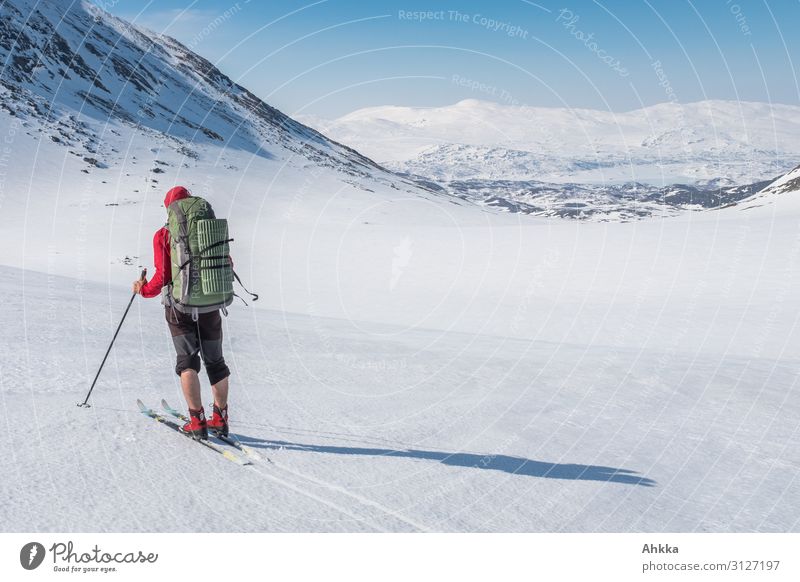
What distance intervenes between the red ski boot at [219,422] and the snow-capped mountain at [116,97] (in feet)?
256

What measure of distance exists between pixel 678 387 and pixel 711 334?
33.9ft

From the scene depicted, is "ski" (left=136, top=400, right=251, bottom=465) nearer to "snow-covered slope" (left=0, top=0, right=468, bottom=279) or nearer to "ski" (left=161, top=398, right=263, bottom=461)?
"ski" (left=161, top=398, right=263, bottom=461)

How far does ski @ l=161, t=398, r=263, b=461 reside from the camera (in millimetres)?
5578

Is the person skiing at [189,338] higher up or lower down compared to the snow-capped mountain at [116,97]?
lower down

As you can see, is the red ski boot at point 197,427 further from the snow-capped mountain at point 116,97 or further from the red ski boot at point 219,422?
the snow-capped mountain at point 116,97

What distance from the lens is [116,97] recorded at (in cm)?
11306

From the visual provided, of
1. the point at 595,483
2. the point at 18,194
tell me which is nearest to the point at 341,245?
the point at 18,194

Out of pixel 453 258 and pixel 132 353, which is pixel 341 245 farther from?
pixel 132 353

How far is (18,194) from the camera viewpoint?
5381cm

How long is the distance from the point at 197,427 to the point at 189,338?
2.70 feet

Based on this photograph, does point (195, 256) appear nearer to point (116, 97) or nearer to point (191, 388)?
point (191, 388)

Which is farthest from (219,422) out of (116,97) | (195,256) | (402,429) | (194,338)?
(116,97)

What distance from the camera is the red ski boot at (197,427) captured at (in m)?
5.74

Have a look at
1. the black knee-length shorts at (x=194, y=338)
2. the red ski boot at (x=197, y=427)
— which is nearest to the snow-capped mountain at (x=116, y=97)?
the black knee-length shorts at (x=194, y=338)
